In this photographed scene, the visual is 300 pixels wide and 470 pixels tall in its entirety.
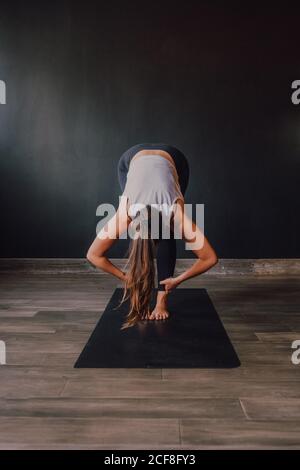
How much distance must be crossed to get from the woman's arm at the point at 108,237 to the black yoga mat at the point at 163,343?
Result: 12.2 inches

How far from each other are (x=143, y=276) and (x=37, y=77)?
2.53 m

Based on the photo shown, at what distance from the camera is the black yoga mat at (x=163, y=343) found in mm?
1994

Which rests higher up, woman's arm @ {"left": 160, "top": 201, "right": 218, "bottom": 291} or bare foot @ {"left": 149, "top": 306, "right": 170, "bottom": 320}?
woman's arm @ {"left": 160, "top": 201, "right": 218, "bottom": 291}

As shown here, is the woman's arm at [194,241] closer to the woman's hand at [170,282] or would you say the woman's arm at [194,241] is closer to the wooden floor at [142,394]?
the woman's hand at [170,282]

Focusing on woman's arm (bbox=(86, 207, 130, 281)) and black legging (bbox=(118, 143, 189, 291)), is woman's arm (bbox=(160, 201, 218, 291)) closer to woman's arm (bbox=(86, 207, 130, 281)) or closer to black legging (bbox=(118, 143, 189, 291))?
black legging (bbox=(118, 143, 189, 291))

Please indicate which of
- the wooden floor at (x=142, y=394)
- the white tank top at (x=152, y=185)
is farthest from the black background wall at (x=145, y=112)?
the white tank top at (x=152, y=185)

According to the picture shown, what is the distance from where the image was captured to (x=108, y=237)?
2467 mm

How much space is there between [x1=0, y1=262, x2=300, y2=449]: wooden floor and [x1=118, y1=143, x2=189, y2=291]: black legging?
0.46m

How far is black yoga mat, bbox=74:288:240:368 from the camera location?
199 cm

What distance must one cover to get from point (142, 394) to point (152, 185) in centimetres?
113

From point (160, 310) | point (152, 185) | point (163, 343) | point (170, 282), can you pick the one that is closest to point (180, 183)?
point (152, 185)

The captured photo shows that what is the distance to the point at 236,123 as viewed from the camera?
13.3 feet

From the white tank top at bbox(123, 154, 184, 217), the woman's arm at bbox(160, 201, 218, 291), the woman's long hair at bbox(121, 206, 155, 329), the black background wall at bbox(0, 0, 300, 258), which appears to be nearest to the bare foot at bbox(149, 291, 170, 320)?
the woman's arm at bbox(160, 201, 218, 291)
